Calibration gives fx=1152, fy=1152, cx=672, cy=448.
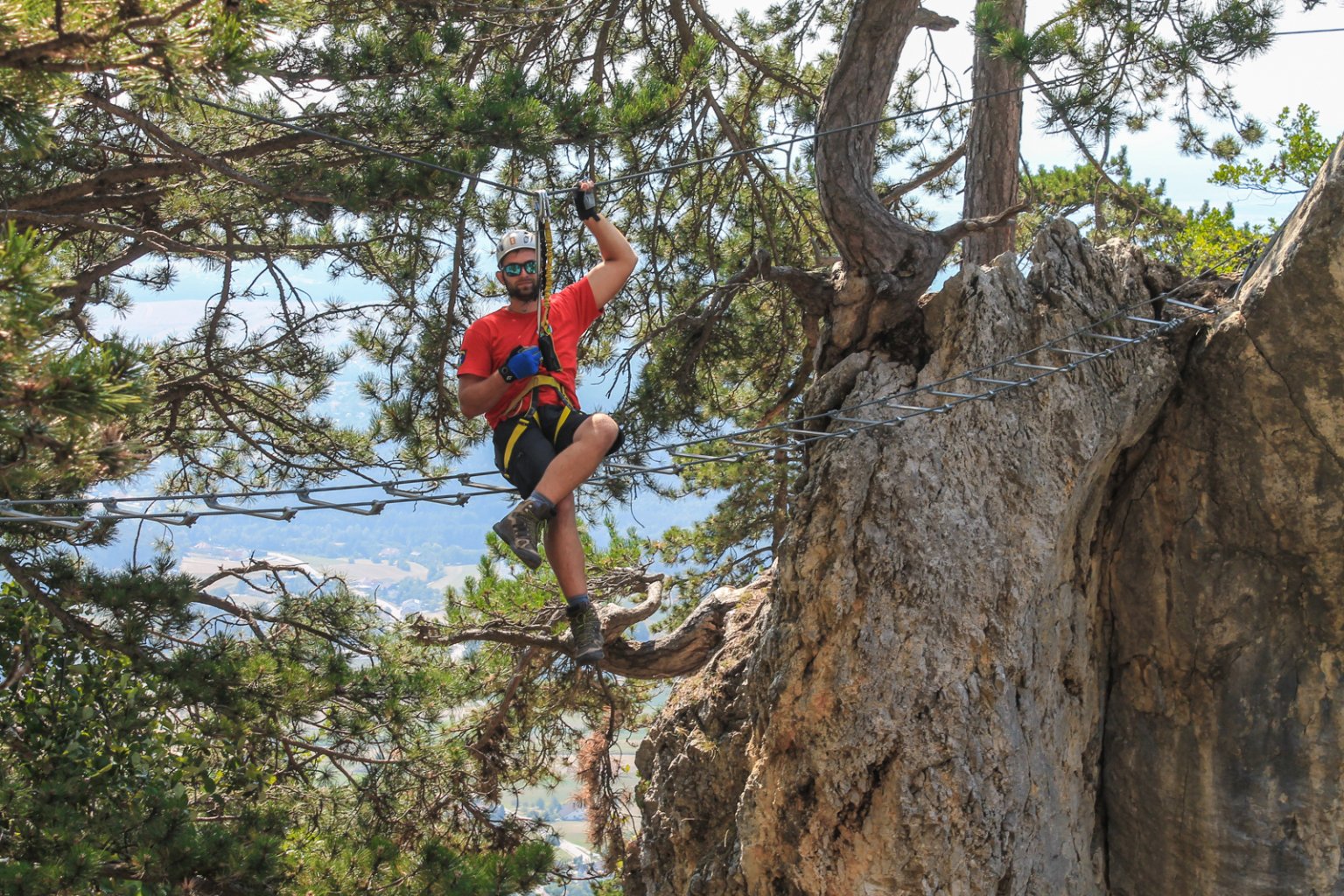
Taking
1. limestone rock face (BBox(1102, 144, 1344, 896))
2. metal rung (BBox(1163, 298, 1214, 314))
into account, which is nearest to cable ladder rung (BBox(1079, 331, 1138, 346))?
metal rung (BBox(1163, 298, 1214, 314))

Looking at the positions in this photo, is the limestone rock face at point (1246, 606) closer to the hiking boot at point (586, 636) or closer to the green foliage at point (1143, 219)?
the green foliage at point (1143, 219)

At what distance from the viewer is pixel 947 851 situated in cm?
403

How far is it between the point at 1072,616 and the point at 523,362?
2372mm

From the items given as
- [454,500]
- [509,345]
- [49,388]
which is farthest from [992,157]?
[49,388]

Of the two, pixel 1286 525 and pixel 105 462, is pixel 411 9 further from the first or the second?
pixel 1286 525

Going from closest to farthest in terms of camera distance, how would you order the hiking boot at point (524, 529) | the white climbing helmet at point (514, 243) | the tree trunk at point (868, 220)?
the hiking boot at point (524, 529) → the white climbing helmet at point (514, 243) → the tree trunk at point (868, 220)

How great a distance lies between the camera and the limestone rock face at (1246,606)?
4.21m

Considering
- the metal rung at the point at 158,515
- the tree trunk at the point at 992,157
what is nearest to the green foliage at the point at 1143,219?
the tree trunk at the point at 992,157

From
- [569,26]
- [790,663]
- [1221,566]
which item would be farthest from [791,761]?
[569,26]

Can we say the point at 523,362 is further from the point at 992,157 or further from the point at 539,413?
the point at 992,157

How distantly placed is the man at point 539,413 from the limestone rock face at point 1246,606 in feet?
7.28

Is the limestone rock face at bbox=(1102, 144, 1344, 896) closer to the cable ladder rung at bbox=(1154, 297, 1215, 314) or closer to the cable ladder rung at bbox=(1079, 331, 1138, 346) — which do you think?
the cable ladder rung at bbox=(1154, 297, 1215, 314)

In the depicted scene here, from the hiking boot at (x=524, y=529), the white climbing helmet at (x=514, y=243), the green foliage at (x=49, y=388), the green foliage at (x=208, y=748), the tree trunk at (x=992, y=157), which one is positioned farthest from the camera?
the tree trunk at (x=992, y=157)

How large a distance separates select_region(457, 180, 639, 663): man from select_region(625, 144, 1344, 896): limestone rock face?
2.89ft
